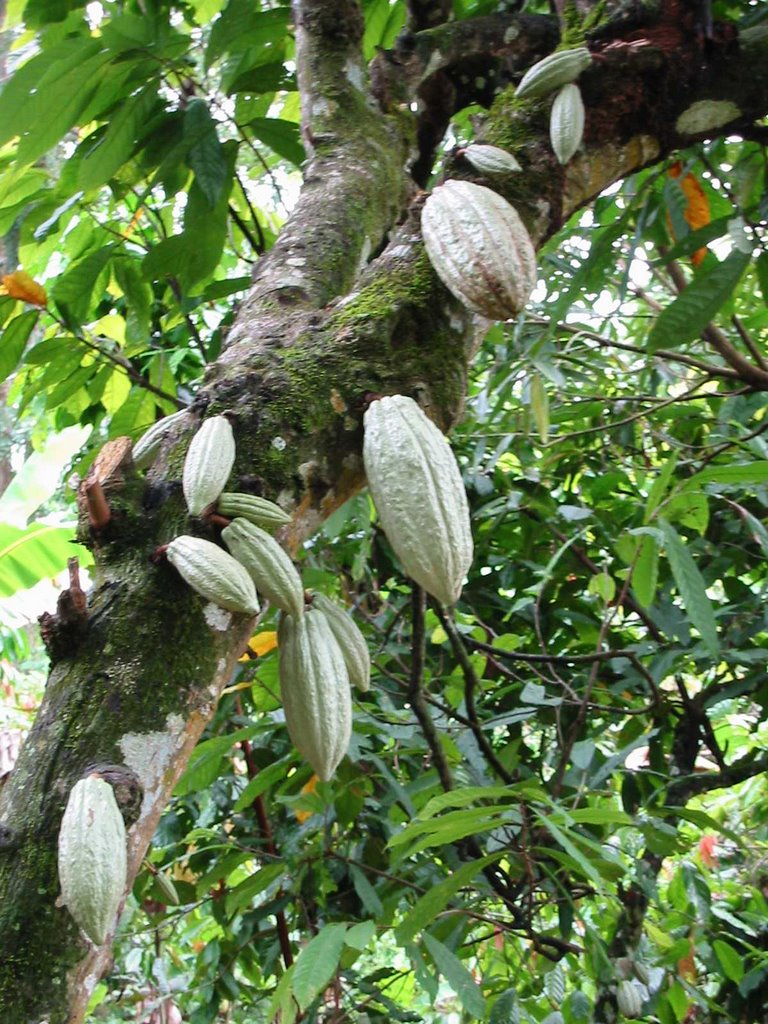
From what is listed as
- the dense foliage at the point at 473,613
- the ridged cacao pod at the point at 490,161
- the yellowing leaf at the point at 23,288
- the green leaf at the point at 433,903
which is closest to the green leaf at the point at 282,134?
the dense foliage at the point at 473,613

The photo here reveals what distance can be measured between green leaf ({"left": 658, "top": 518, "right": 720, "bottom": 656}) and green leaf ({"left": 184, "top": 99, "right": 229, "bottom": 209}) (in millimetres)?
786

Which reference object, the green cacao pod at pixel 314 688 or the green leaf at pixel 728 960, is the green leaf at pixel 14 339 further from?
the green leaf at pixel 728 960

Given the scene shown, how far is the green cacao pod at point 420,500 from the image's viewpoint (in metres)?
0.80

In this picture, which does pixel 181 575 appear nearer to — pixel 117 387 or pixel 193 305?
pixel 193 305

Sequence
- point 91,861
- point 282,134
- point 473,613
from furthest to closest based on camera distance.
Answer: point 473,613 < point 282,134 < point 91,861

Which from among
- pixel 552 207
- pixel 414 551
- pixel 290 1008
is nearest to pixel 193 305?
pixel 552 207

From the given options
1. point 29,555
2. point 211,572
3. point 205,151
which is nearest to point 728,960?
point 211,572

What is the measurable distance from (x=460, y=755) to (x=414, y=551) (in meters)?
0.81

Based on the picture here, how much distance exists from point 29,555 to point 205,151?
165cm

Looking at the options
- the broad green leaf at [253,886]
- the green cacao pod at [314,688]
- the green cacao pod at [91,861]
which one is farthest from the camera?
the broad green leaf at [253,886]

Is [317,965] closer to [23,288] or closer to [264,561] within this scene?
[264,561]

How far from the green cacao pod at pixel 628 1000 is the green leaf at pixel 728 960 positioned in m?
0.28

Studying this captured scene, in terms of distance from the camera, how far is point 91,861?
1.96 feet

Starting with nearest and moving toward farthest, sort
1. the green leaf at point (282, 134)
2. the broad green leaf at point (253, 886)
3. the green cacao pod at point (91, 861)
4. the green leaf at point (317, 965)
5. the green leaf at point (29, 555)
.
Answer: the green cacao pod at point (91, 861) < the green leaf at point (317, 965) < the broad green leaf at point (253, 886) < the green leaf at point (282, 134) < the green leaf at point (29, 555)
